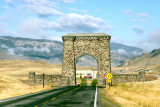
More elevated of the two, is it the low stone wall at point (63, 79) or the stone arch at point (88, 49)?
the stone arch at point (88, 49)

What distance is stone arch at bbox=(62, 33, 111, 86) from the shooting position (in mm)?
60531

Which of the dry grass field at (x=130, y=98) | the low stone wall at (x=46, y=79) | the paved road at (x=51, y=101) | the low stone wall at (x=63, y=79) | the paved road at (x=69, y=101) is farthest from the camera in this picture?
the low stone wall at (x=46, y=79)

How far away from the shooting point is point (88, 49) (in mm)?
60594

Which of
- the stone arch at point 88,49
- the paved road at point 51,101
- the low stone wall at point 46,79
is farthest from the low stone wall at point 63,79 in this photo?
the paved road at point 51,101

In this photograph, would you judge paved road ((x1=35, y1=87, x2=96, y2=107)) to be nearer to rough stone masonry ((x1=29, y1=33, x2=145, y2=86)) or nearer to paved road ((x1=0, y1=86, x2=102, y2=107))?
paved road ((x1=0, y1=86, x2=102, y2=107))

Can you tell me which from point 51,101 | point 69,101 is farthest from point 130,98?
point 51,101

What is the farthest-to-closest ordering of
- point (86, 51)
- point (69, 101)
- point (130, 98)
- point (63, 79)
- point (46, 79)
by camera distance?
1. point (86, 51)
2. point (63, 79)
3. point (46, 79)
4. point (130, 98)
5. point (69, 101)

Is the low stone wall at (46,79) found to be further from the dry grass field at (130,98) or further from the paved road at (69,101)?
the paved road at (69,101)

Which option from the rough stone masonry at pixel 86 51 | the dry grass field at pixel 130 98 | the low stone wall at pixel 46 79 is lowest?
the dry grass field at pixel 130 98

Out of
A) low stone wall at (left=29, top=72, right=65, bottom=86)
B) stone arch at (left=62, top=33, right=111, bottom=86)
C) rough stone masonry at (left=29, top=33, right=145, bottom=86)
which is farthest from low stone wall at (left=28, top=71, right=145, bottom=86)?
stone arch at (left=62, top=33, right=111, bottom=86)

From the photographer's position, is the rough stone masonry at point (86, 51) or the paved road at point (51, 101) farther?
the rough stone masonry at point (86, 51)

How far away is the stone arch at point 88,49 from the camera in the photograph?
60.5m

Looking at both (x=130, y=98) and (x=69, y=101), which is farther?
(x=130, y=98)

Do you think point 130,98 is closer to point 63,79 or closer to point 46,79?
point 63,79
